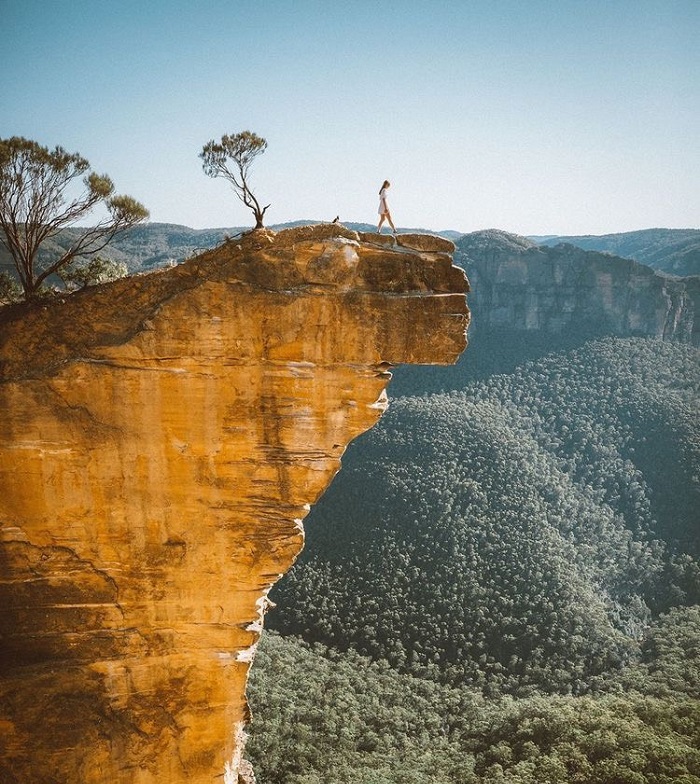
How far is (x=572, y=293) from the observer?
9306 cm

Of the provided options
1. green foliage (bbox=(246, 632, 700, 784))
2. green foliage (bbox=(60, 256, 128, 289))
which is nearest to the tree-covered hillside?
green foliage (bbox=(246, 632, 700, 784))

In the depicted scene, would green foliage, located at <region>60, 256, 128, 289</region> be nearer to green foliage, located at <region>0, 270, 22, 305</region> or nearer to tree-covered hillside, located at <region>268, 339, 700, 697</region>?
green foliage, located at <region>0, 270, 22, 305</region>

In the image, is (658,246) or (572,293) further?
(658,246)

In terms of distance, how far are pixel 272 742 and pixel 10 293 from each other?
88.1 feet

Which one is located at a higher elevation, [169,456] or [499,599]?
[169,456]

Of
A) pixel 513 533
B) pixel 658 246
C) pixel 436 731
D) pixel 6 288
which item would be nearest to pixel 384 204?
pixel 6 288

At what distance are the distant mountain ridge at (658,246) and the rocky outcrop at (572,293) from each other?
22.3 metres

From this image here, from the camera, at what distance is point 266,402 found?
10.2 meters

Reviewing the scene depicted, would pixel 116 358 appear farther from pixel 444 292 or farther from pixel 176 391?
pixel 444 292

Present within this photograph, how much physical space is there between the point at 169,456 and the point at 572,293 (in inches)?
3737

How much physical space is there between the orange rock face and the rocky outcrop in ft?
295

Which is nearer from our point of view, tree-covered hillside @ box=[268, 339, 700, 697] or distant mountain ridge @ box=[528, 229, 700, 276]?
tree-covered hillside @ box=[268, 339, 700, 697]

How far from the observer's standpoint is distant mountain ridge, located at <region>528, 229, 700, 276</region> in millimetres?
118938

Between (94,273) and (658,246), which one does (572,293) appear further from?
(94,273)
